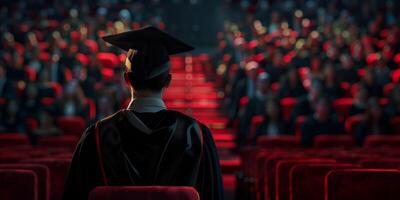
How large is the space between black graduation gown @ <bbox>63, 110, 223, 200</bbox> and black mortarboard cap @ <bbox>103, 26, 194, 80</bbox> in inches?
5.7

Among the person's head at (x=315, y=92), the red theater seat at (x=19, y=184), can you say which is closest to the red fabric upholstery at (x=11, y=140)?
the person's head at (x=315, y=92)

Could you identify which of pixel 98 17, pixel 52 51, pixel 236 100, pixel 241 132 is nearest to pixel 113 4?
pixel 98 17

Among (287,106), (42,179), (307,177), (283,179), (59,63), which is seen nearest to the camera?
(42,179)

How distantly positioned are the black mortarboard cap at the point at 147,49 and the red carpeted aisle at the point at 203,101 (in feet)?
13.5

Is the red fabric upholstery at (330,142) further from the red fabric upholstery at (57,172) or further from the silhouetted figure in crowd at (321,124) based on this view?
the red fabric upholstery at (57,172)

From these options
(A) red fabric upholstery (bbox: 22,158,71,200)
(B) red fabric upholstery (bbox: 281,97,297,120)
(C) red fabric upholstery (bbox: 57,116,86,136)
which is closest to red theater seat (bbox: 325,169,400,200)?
(A) red fabric upholstery (bbox: 22,158,71,200)

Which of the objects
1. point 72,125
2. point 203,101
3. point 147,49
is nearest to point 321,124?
point 72,125

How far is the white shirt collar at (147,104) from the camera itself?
6.90 ft

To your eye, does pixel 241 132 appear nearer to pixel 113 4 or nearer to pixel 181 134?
pixel 181 134

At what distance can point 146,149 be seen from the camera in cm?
207

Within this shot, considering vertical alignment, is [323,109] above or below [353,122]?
above

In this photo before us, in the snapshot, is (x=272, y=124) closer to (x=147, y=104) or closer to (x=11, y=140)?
(x=11, y=140)

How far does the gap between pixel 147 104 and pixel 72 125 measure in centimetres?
585

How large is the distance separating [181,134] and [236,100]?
7376mm
